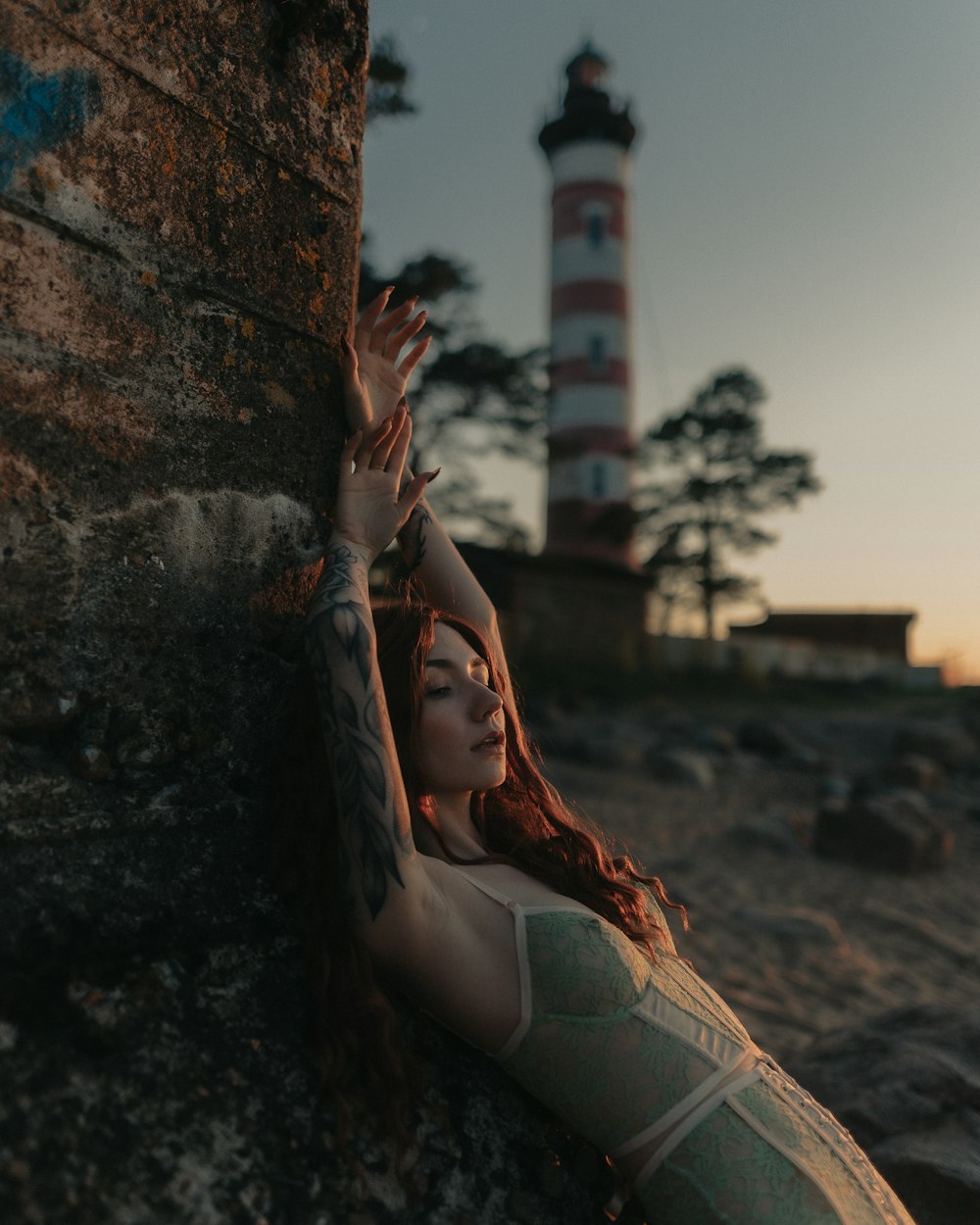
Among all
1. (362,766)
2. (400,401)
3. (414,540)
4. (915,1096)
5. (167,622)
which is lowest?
(915,1096)

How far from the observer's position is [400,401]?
6.21ft

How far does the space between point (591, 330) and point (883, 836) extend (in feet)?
57.7

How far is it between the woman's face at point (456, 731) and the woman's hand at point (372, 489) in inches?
8.7

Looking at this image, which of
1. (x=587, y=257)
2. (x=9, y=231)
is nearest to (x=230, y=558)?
(x=9, y=231)

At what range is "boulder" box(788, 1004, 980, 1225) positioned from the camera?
2.11 meters

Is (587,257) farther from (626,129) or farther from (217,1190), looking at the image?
(217,1190)

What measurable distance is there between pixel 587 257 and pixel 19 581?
76.8 feet

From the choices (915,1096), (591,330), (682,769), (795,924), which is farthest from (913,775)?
(591,330)

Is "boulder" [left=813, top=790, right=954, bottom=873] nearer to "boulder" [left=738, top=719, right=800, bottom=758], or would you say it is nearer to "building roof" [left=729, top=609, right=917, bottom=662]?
"boulder" [left=738, top=719, right=800, bottom=758]

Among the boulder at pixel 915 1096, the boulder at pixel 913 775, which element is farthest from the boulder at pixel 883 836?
the boulder at pixel 915 1096

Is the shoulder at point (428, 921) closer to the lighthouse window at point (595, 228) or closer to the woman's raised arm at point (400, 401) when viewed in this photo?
the woman's raised arm at point (400, 401)

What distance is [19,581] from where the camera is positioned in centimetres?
132

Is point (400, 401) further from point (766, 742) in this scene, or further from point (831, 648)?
point (831, 648)

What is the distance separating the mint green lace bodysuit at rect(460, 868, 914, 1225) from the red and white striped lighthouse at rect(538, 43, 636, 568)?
64.6 feet
